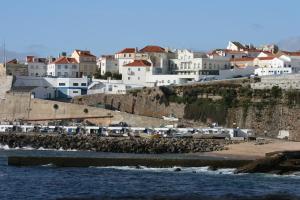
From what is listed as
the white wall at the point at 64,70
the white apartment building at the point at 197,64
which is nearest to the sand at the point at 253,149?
the white apartment building at the point at 197,64

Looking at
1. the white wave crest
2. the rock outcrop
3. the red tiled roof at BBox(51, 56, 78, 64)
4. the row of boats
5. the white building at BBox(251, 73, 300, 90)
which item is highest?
the red tiled roof at BBox(51, 56, 78, 64)

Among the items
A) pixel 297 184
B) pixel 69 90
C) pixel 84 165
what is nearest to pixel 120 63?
pixel 69 90

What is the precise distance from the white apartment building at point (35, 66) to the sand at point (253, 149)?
Result: 52.5m

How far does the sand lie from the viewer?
181 ft

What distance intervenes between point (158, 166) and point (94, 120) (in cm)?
3576

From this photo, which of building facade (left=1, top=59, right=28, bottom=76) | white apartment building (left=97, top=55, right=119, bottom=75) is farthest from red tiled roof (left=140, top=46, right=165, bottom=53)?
building facade (left=1, top=59, right=28, bottom=76)

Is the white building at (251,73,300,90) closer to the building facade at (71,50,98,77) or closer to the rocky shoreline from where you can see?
the rocky shoreline

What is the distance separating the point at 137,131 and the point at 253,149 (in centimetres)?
1596

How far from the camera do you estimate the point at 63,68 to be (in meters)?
107

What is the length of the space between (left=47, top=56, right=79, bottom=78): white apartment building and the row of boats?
29.4 meters

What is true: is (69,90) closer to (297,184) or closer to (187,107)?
(187,107)

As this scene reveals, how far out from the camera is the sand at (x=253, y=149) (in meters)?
55.1

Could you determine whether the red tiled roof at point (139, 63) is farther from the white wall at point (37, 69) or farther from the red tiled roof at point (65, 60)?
the white wall at point (37, 69)

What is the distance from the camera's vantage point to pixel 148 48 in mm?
109688
